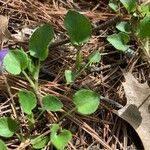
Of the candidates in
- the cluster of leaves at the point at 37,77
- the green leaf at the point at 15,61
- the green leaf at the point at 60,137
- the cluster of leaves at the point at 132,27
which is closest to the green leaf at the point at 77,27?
the cluster of leaves at the point at 37,77

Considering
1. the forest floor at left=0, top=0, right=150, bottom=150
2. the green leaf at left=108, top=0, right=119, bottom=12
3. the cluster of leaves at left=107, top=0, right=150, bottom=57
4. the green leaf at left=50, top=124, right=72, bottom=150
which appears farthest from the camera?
the green leaf at left=108, top=0, right=119, bottom=12

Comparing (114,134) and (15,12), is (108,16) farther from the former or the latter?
(114,134)

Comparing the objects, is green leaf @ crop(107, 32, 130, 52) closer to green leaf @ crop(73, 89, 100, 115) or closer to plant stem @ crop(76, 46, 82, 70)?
plant stem @ crop(76, 46, 82, 70)

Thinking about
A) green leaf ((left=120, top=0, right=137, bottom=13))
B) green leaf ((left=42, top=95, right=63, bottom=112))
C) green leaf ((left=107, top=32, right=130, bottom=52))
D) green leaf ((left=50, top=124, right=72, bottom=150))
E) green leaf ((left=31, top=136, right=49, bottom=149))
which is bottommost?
green leaf ((left=31, top=136, right=49, bottom=149))

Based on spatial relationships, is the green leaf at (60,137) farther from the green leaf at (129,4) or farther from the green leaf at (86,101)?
the green leaf at (129,4)

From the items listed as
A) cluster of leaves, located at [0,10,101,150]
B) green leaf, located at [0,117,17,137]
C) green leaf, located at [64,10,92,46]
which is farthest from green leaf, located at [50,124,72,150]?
green leaf, located at [64,10,92,46]

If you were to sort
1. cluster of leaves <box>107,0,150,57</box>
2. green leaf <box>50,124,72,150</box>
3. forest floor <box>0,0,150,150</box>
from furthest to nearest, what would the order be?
1. cluster of leaves <box>107,0,150,57</box>
2. forest floor <box>0,0,150,150</box>
3. green leaf <box>50,124,72,150</box>

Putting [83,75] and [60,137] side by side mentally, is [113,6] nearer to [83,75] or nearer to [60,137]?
[83,75]
